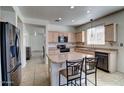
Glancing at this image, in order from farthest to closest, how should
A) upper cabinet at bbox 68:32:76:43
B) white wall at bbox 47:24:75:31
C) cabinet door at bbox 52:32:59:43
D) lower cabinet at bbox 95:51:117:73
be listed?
1. upper cabinet at bbox 68:32:76:43
2. white wall at bbox 47:24:75:31
3. cabinet door at bbox 52:32:59:43
4. lower cabinet at bbox 95:51:117:73

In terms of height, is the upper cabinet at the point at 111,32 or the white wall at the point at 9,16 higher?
the white wall at the point at 9,16

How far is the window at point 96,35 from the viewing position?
5.96 meters

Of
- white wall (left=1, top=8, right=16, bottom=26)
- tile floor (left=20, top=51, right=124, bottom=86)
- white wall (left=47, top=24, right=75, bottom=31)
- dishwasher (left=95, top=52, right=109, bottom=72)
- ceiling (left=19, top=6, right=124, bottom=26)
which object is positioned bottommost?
tile floor (left=20, top=51, right=124, bottom=86)

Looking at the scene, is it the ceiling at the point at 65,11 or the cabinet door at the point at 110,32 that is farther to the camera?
the cabinet door at the point at 110,32

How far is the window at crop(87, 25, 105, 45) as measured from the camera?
5962mm

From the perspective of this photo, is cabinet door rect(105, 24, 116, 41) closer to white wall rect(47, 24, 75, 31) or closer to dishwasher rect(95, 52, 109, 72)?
dishwasher rect(95, 52, 109, 72)

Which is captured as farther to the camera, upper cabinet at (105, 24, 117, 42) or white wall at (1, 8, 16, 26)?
upper cabinet at (105, 24, 117, 42)

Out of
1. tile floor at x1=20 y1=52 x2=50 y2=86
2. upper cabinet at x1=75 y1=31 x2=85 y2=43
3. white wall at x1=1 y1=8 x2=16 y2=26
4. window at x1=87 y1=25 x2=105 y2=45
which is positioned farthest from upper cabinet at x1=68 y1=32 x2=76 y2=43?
white wall at x1=1 y1=8 x2=16 y2=26

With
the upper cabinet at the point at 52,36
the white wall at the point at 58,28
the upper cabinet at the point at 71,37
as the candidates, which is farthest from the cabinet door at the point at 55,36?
the upper cabinet at the point at 71,37

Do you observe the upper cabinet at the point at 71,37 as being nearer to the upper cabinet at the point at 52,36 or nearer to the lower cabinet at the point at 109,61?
the upper cabinet at the point at 52,36

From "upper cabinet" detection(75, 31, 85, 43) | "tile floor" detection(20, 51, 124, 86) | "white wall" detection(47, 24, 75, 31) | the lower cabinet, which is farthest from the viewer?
"white wall" detection(47, 24, 75, 31)
